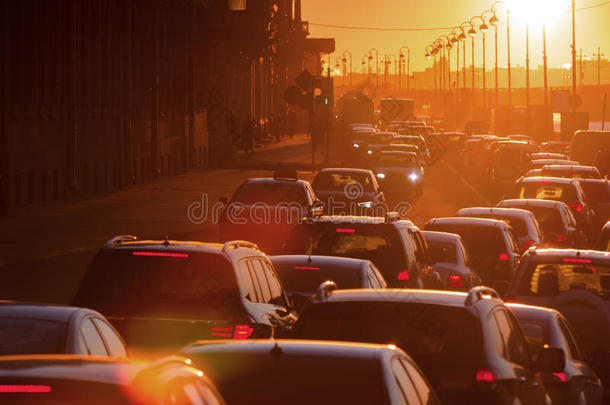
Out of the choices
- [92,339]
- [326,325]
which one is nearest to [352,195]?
[326,325]

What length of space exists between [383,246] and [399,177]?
29.4 meters

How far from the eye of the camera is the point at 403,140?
6431 cm

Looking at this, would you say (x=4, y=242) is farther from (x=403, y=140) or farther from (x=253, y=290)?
(x=403, y=140)

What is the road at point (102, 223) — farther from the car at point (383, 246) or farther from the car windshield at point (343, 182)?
the car at point (383, 246)

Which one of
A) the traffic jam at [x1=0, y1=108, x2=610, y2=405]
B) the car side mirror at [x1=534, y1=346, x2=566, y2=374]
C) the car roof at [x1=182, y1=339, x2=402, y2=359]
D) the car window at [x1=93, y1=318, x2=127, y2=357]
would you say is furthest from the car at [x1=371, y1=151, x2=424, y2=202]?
the car roof at [x1=182, y1=339, x2=402, y2=359]

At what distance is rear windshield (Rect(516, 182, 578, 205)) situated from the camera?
29.2 m

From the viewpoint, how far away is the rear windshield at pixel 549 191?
2925 cm

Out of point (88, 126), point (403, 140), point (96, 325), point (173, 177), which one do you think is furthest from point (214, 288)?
point (403, 140)

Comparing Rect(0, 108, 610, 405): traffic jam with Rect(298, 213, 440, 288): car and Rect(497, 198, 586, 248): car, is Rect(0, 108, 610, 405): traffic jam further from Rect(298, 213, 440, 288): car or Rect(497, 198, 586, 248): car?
Rect(497, 198, 586, 248): car

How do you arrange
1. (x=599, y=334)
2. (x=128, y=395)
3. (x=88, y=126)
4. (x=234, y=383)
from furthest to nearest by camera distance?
(x=88, y=126) → (x=599, y=334) → (x=234, y=383) → (x=128, y=395)

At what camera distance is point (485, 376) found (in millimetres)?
7195

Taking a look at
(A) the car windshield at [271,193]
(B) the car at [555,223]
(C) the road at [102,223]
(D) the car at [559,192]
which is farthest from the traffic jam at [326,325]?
(D) the car at [559,192]

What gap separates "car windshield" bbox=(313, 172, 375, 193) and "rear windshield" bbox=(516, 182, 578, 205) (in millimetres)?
3830

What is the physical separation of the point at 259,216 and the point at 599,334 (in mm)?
11098
